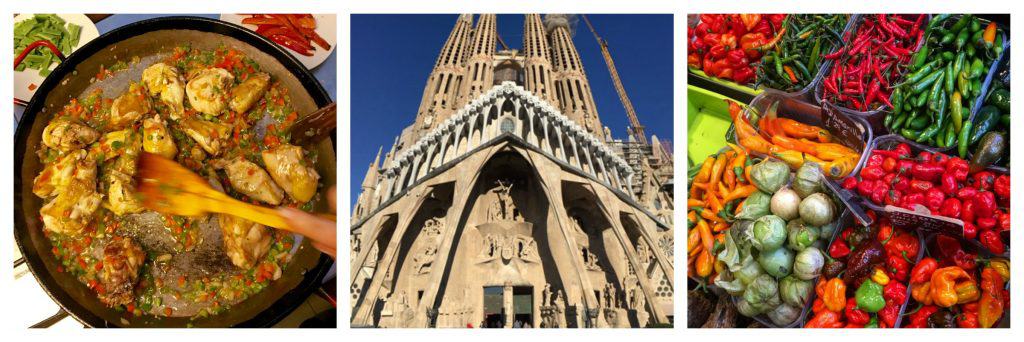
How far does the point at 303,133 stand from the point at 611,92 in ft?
5.86

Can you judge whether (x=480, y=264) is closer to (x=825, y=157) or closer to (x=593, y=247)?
(x=593, y=247)

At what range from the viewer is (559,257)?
4008 mm

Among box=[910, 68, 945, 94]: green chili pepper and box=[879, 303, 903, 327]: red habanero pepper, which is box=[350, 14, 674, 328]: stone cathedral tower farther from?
box=[910, 68, 945, 94]: green chili pepper

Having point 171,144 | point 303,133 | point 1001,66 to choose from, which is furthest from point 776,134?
point 171,144

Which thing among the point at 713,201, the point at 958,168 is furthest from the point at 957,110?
the point at 713,201

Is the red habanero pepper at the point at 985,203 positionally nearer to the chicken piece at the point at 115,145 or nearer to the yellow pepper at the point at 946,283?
the yellow pepper at the point at 946,283

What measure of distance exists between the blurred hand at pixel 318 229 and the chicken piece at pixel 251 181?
127 millimetres

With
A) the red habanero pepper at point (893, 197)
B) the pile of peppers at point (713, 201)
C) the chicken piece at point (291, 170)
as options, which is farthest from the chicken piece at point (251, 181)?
the red habanero pepper at point (893, 197)

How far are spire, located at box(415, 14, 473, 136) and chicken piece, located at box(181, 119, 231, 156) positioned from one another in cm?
107

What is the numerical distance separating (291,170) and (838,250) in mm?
2945

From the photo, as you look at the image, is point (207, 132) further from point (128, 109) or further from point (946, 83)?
point (946, 83)

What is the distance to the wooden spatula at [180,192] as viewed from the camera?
3760 millimetres

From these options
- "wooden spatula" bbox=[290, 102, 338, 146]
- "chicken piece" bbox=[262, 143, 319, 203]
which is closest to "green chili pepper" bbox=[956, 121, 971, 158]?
"wooden spatula" bbox=[290, 102, 338, 146]
